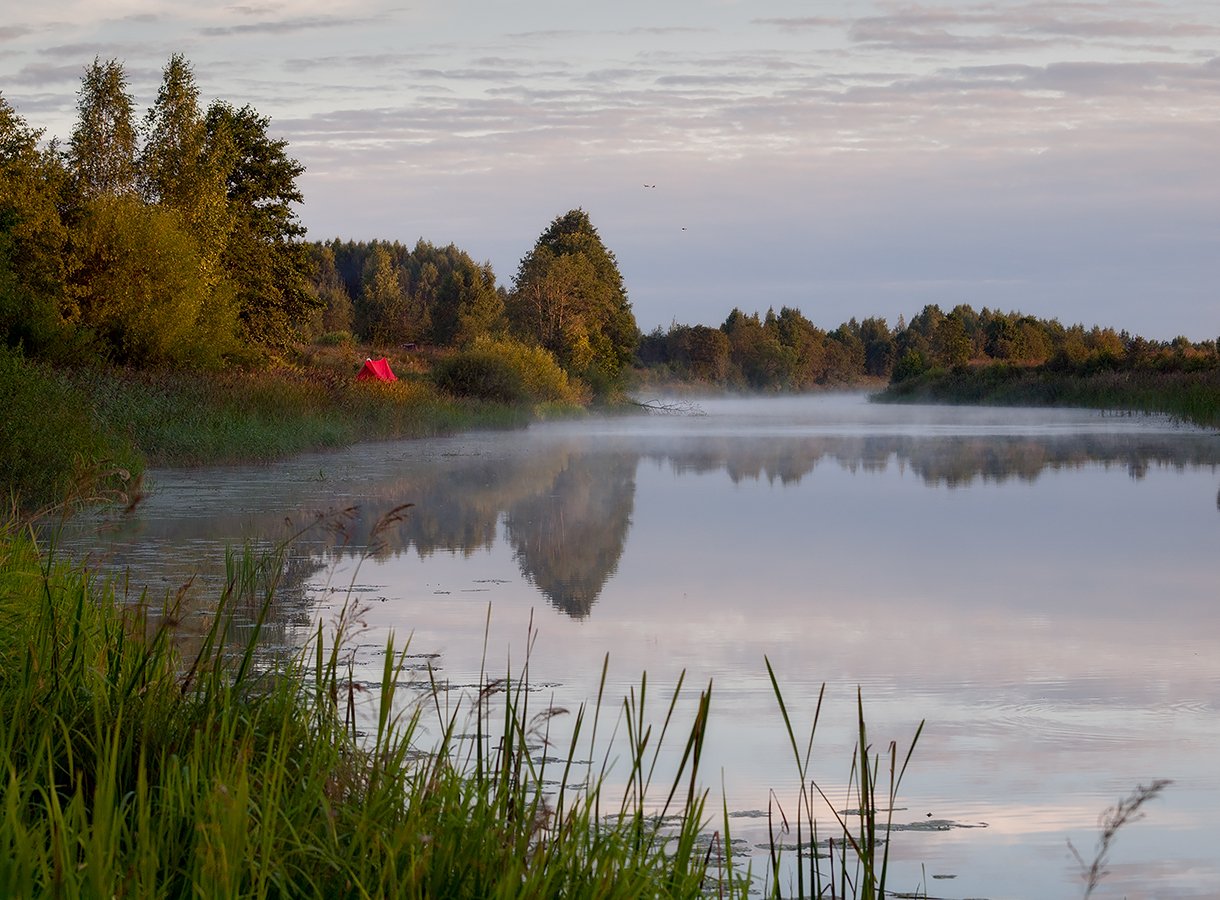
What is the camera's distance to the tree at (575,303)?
52.8 m

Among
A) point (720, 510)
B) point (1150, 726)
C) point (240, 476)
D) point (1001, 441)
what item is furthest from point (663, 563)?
point (1001, 441)

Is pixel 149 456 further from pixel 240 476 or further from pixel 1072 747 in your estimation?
pixel 1072 747

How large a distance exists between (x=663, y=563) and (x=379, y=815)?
7.04 metres

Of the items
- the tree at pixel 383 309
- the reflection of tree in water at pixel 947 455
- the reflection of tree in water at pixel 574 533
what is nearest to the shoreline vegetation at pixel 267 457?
the tree at pixel 383 309

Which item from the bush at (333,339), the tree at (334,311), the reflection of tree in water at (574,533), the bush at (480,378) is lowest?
the reflection of tree in water at (574,533)

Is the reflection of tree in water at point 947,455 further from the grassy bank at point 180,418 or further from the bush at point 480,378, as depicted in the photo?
the bush at point 480,378

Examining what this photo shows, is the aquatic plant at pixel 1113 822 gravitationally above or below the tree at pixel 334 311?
below

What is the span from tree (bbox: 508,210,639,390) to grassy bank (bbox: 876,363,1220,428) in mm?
15019

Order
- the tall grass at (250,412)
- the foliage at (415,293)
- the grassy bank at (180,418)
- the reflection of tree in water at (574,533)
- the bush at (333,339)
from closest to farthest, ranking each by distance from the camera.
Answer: the reflection of tree in water at (574,533) → the grassy bank at (180,418) → the tall grass at (250,412) → the bush at (333,339) → the foliage at (415,293)

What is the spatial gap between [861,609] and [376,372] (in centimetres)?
2756

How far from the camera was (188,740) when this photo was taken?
10.6 feet

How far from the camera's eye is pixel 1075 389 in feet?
169

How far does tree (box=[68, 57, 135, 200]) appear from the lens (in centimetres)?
3219

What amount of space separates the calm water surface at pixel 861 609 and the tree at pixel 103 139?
55.6 ft
